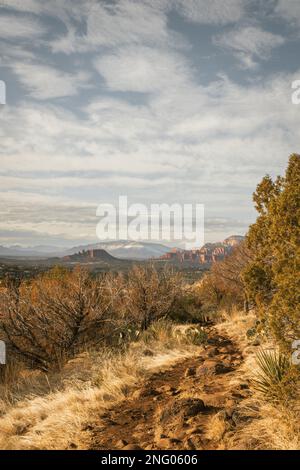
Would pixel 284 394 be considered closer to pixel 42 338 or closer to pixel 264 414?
pixel 264 414

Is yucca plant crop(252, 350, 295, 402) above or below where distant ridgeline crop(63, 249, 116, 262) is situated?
above

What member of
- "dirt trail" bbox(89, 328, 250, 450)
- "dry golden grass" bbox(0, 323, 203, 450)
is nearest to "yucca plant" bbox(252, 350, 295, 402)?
"dirt trail" bbox(89, 328, 250, 450)

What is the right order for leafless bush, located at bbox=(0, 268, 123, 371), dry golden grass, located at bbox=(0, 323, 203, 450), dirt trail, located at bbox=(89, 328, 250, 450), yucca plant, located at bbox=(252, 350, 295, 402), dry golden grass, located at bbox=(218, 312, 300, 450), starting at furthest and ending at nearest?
leafless bush, located at bbox=(0, 268, 123, 371), dry golden grass, located at bbox=(0, 323, 203, 450), yucca plant, located at bbox=(252, 350, 295, 402), dirt trail, located at bbox=(89, 328, 250, 450), dry golden grass, located at bbox=(218, 312, 300, 450)

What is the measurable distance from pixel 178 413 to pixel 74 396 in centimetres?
219

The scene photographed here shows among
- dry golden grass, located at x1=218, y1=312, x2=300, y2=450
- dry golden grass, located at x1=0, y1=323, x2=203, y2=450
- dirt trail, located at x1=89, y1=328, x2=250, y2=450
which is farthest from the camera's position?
dry golden grass, located at x1=0, y1=323, x2=203, y2=450

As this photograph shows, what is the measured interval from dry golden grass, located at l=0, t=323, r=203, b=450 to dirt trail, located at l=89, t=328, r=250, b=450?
0.96 ft

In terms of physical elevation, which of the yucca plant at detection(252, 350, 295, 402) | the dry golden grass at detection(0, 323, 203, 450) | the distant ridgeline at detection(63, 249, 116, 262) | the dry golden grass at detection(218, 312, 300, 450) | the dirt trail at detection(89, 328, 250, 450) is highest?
the yucca plant at detection(252, 350, 295, 402)

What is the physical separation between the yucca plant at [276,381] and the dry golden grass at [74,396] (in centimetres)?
245

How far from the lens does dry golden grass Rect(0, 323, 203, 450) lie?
5141 millimetres

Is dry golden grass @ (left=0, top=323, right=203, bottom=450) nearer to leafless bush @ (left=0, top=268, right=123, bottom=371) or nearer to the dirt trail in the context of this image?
the dirt trail

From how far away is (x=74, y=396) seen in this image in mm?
6488

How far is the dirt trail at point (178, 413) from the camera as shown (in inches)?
182
